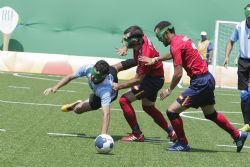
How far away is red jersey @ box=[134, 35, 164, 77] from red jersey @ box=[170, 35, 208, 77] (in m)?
0.83

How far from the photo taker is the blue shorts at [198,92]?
35.7ft

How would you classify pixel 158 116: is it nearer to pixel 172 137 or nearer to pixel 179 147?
pixel 172 137

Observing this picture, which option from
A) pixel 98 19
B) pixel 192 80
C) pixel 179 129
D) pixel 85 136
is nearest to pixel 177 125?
pixel 179 129

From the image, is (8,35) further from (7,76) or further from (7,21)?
(7,76)

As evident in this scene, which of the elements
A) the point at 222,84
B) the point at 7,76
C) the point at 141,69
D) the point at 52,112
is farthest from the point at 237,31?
the point at 222,84

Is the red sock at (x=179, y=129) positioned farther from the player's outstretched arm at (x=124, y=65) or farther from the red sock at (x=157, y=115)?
the player's outstretched arm at (x=124, y=65)

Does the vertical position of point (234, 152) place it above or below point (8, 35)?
above

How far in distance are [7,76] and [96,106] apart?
12897mm

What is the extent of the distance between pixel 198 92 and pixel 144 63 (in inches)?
42.3

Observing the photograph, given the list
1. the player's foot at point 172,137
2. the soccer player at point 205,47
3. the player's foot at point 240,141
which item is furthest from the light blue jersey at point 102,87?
the soccer player at point 205,47

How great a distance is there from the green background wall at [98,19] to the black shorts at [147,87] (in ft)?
59.0

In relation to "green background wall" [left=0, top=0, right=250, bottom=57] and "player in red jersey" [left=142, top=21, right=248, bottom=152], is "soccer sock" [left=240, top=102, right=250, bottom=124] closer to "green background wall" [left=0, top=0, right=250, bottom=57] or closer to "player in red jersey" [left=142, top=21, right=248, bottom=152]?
"player in red jersey" [left=142, top=21, right=248, bottom=152]

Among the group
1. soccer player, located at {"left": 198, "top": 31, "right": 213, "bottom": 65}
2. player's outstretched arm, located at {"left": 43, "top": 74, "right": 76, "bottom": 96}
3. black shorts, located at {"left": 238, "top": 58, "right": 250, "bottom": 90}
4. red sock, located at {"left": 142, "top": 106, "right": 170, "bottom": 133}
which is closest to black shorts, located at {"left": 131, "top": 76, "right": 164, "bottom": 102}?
red sock, located at {"left": 142, "top": 106, "right": 170, "bottom": 133}

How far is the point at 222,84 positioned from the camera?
28.1m
